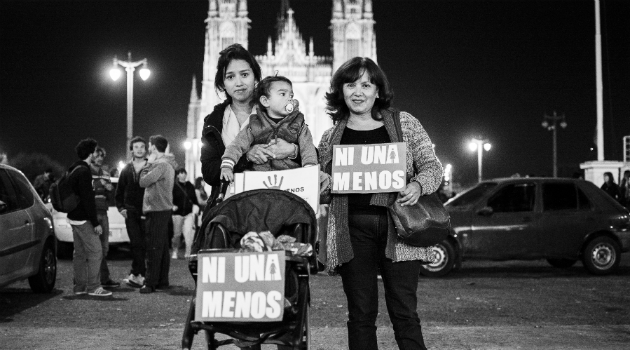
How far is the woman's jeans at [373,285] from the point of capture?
4555mm

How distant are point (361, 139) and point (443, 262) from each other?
25.0ft

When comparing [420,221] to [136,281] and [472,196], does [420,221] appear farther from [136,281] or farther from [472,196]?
[472,196]

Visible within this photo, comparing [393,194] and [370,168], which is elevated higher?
[370,168]

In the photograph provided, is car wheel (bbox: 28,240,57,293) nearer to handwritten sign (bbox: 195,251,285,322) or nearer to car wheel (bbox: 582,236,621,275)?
handwritten sign (bbox: 195,251,285,322)

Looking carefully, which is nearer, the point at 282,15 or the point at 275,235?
the point at 275,235

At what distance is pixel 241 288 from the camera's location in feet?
12.6

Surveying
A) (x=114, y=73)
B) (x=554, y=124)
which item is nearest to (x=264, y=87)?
(x=114, y=73)

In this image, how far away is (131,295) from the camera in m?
10.1

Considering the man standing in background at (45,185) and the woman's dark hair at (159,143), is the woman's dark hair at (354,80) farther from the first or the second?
the man standing in background at (45,185)

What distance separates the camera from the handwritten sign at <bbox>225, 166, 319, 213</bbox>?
4496 millimetres

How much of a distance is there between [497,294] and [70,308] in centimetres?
491

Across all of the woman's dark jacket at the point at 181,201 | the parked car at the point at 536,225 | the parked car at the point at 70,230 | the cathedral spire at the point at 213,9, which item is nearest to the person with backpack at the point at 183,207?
the woman's dark jacket at the point at 181,201

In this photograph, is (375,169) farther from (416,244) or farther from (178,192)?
(178,192)

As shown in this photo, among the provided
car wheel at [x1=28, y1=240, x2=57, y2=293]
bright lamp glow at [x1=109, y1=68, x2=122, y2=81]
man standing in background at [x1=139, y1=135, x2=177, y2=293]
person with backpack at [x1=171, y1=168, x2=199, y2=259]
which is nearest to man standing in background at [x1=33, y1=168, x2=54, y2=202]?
person with backpack at [x1=171, y1=168, x2=199, y2=259]
